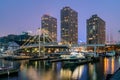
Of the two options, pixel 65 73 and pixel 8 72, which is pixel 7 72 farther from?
pixel 65 73

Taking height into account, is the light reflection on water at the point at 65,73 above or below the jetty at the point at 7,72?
below

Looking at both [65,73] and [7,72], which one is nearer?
[7,72]

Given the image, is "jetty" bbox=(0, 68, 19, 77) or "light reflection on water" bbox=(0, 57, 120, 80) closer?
"light reflection on water" bbox=(0, 57, 120, 80)

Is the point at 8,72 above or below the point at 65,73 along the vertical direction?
above

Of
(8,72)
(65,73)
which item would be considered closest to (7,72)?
(8,72)

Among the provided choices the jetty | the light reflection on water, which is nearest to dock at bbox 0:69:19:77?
the jetty

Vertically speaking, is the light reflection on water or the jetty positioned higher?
the jetty

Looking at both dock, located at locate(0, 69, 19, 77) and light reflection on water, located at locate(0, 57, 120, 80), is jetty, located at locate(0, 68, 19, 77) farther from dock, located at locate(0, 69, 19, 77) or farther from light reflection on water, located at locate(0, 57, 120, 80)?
light reflection on water, located at locate(0, 57, 120, 80)

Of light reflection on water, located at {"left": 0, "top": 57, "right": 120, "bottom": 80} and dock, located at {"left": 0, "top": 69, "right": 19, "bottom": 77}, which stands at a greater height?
dock, located at {"left": 0, "top": 69, "right": 19, "bottom": 77}

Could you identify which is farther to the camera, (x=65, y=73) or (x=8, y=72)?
(x=65, y=73)

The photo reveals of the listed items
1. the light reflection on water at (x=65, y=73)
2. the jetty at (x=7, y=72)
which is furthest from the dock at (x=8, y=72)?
the light reflection on water at (x=65, y=73)

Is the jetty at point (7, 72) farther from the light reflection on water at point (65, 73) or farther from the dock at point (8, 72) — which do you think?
the light reflection on water at point (65, 73)

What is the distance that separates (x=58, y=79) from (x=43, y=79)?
81.9 inches

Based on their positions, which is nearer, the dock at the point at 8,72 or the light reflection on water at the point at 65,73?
the light reflection on water at the point at 65,73
